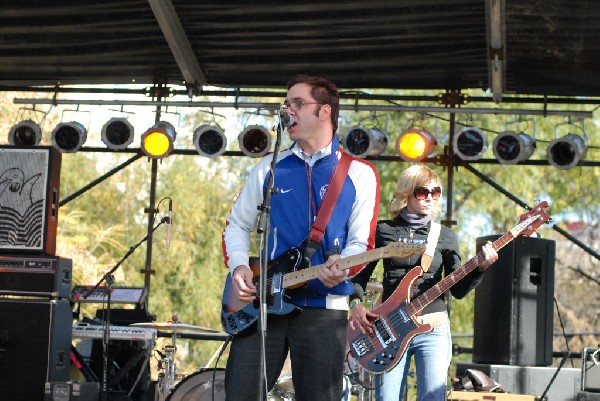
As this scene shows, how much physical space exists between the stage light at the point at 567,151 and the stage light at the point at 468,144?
0.57 meters

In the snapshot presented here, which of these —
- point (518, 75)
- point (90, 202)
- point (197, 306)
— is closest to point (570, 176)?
point (197, 306)

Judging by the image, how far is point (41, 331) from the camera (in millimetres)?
7320

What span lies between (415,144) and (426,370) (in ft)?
13.5

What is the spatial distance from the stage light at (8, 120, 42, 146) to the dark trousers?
650cm

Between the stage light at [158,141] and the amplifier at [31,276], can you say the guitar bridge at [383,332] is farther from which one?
the stage light at [158,141]

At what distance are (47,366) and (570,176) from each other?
18.2 meters

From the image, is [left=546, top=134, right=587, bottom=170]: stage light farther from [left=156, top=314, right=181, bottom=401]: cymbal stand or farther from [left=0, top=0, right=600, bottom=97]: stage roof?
[left=156, top=314, right=181, bottom=401]: cymbal stand

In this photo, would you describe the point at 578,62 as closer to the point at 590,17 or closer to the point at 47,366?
the point at 590,17

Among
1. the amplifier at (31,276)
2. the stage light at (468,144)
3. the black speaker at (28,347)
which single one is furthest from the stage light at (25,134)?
the stage light at (468,144)

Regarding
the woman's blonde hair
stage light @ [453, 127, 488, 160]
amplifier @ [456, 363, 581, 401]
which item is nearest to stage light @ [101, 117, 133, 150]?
stage light @ [453, 127, 488, 160]

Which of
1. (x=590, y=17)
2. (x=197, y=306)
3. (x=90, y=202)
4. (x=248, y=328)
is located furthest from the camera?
(x=90, y=202)

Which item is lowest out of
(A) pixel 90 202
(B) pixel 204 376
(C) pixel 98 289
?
(B) pixel 204 376

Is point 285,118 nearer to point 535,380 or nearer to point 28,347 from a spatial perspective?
point 28,347

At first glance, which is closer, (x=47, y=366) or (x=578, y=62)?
(x=47, y=366)
